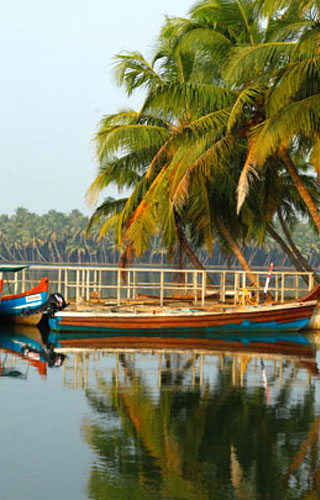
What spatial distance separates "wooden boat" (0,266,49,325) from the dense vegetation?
12.3 feet

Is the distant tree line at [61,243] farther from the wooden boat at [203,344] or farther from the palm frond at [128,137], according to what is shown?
the wooden boat at [203,344]

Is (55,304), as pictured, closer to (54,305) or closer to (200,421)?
(54,305)

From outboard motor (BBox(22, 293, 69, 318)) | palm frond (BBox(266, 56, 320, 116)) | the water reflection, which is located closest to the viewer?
the water reflection

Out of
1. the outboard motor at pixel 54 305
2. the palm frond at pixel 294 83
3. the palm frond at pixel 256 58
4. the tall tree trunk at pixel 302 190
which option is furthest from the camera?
the tall tree trunk at pixel 302 190

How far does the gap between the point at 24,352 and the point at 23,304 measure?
6.57m

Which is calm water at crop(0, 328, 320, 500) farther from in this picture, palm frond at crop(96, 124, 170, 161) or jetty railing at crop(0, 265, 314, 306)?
palm frond at crop(96, 124, 170, 161)

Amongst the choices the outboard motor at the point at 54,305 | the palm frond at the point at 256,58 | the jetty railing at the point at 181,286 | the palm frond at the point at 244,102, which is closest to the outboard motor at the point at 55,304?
the outboard motor at the point at 54,305

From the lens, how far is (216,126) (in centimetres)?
2666

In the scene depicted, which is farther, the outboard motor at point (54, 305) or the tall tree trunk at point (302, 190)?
the tall tree trunk at point (302, 190)

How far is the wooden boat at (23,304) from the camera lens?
26797mm

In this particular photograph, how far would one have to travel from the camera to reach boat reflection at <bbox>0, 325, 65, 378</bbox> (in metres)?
18.0

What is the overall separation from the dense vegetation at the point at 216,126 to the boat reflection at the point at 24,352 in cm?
522

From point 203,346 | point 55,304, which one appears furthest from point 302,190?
point 55,304

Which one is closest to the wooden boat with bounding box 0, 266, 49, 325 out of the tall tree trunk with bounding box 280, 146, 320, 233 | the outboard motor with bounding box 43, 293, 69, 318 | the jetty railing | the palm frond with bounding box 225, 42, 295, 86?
the outboard motor with bounding box 43, 293, 69, 318
